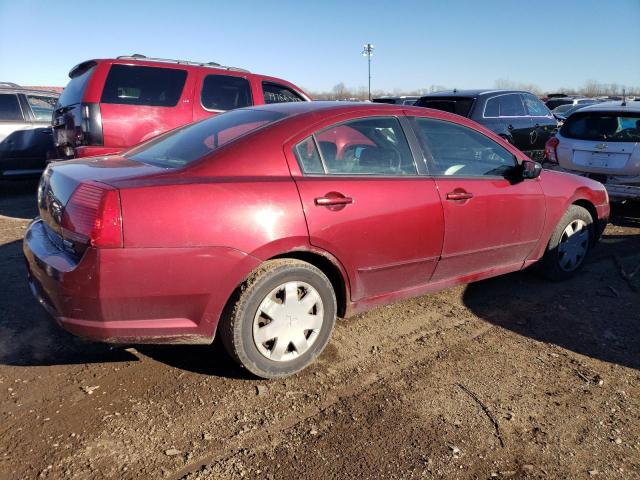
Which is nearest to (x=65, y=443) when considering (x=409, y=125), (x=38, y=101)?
Answer: (x=409, y=125)

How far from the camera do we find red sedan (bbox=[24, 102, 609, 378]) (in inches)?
101

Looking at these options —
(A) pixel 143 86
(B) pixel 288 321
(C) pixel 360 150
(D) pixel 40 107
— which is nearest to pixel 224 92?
(A) pixel 143 86

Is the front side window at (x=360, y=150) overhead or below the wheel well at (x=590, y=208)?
overhead

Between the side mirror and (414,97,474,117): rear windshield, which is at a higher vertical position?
(414,97,474,117): rear windshield

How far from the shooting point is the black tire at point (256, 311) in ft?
9.16

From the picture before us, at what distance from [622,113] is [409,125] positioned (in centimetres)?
473

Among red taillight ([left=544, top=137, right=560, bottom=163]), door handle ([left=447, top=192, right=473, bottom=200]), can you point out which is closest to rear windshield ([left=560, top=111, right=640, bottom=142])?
red taillight ([left=544, top=137, right=560, bottom=163])

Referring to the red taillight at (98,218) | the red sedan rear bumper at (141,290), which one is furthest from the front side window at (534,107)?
the red taillight at (98,218)

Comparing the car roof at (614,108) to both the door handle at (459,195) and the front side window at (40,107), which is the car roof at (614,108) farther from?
the front side window at (40,107)

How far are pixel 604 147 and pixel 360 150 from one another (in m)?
4.85

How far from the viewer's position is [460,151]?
3.90 metres

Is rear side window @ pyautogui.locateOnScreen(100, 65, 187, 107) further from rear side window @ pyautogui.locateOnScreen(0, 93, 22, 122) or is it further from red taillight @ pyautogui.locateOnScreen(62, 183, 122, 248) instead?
red taillight @ pyautogui.locateOnScreen(62, 183, 122, 248)

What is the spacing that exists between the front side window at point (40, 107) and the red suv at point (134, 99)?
2483mm

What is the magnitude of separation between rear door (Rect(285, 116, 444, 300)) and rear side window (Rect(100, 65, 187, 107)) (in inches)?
152
